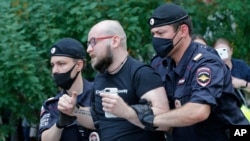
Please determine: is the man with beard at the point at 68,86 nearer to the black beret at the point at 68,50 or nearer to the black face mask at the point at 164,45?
the black beret at the point at 68,50

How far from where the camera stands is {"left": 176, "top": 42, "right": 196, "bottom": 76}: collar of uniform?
4176mm

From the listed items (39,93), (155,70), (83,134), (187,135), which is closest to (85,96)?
(83,134)

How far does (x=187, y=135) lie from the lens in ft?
13.8

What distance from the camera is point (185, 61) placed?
418 cm

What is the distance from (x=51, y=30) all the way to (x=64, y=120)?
2.35m

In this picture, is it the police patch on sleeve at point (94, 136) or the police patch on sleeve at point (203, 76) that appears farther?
the police patch on sleeve at point (94, 136)

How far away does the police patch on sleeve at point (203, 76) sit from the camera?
3.99 metres

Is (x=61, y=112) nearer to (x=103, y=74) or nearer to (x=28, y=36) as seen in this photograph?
(x=103, y=74)

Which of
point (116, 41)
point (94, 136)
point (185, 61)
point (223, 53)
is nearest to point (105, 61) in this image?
point (116, 41)

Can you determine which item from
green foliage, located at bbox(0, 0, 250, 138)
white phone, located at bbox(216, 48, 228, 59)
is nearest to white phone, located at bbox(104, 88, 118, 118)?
green foliage, located at bbox(0, 0, 250, 138)

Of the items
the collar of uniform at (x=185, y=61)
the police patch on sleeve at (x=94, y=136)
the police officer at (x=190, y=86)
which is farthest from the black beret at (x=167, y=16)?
the police patch on sleeve at (x=94, y=136)

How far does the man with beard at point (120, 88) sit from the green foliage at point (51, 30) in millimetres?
2096

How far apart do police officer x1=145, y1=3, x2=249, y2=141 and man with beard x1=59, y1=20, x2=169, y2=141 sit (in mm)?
125

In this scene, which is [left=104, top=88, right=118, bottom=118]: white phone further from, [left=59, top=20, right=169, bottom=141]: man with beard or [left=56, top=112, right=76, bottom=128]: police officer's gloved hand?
[left=56, top=112, right=76, bottom=128]: police officer's gloved hand
